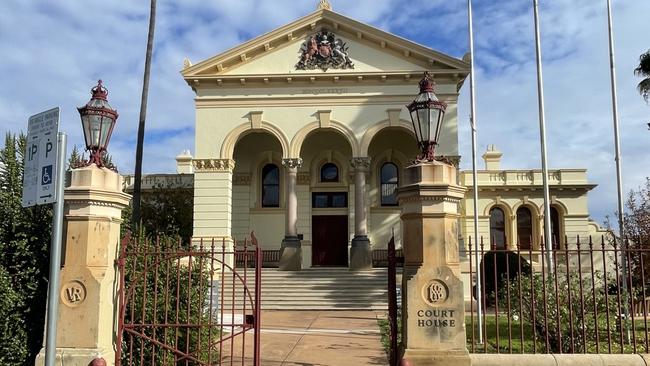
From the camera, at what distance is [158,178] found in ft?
98.4

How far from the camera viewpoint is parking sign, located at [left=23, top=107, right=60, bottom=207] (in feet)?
15.8

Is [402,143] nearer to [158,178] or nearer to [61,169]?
[158,178]

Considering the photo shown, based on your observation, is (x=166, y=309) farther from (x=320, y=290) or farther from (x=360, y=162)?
(x=360, y=162)

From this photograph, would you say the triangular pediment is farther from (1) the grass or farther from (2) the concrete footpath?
(1) the grass

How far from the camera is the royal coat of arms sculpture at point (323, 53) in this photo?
25.9 meters

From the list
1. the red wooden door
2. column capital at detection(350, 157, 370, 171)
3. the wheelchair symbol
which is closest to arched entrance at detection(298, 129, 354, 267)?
the red wooden door

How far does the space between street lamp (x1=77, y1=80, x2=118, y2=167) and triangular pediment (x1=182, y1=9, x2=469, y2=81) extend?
717 inches

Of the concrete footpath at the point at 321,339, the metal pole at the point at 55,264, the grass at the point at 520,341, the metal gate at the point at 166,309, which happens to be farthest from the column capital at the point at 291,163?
the metal pole at the point at 55,264

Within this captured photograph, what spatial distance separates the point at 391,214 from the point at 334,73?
24.0 feet

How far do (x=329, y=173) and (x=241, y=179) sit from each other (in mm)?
4425

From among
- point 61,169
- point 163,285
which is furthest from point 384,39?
point 61,169

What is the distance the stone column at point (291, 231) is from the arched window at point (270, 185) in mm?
2776

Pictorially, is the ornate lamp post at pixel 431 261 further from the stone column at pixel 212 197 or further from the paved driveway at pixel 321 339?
the stone column at pixel 212 197

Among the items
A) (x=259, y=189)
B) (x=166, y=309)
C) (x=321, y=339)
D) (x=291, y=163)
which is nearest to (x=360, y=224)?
(x=291, y=163)
